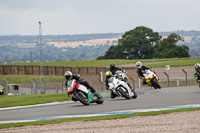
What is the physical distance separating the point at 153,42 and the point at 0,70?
5745 centimetres

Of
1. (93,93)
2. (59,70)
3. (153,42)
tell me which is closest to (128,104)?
(93,93)

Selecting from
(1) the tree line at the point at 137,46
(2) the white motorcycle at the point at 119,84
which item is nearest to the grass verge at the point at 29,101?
(2) the white motorcycle at the point at 119,84

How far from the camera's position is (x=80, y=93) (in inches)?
789

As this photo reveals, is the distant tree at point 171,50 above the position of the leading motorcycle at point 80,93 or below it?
above

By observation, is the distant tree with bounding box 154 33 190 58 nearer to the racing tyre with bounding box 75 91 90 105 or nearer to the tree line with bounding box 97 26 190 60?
the tree line with bounding box 97 26 190 60

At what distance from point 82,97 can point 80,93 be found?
28cm

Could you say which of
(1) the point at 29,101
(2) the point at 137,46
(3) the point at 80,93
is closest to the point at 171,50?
(2) the point at 137,46

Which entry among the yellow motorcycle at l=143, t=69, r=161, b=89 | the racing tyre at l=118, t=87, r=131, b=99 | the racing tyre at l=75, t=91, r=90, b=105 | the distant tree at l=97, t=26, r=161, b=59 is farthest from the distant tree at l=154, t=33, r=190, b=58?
the racing tyre at l=75, t=91, r=90, b=105

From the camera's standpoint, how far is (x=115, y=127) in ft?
43.5

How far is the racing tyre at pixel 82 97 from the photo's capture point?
19969mm

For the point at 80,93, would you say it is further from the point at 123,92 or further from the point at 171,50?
the point at 171,50

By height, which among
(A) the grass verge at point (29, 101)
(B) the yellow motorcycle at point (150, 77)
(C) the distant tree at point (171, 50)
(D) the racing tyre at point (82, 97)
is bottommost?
(A) the grass verge at point (29, 101)

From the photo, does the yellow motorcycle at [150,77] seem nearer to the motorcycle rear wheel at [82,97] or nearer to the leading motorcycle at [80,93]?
the leading motorcycle at [80,93]

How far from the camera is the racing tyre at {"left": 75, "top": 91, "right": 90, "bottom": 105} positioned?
20.0 metres
